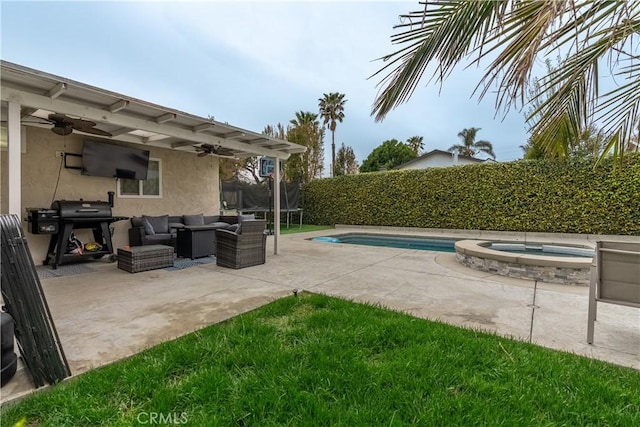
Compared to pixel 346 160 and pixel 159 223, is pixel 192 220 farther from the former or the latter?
pixel 346 160

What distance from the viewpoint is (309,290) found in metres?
4.43

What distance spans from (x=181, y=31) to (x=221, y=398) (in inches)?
298

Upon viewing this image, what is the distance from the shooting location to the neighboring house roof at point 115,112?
332 cm

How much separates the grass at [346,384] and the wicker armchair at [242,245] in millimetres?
2981

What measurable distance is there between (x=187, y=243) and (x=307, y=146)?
1240cm

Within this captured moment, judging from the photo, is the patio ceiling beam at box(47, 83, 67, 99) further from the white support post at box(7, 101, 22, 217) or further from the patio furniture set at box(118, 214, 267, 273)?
the patio furniture set at box(118, 214, 267, 273)

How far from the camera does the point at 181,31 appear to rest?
6.82 m

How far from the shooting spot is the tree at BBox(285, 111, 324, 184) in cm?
1977

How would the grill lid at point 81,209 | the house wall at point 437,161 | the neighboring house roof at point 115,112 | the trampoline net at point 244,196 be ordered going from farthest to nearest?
the house wall at point 437,161 → the trampoline net at point 244,196 → the grill lid at point 81,209 → the neighboring house roof at point 115,112

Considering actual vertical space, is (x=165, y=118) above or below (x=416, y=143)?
below

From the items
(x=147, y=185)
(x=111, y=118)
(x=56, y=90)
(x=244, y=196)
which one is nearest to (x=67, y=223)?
(x=147, y=185)

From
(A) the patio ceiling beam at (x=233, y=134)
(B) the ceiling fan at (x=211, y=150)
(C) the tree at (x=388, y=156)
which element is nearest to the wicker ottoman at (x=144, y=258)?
(A) the patio ceiling beam at (x=233, y=134)

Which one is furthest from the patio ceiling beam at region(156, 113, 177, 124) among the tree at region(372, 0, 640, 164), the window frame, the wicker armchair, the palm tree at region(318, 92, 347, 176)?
the palm tree at region(318, 92, 347, 176)

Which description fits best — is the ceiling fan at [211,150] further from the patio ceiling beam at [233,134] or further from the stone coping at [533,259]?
the stone coping at [533,259]
